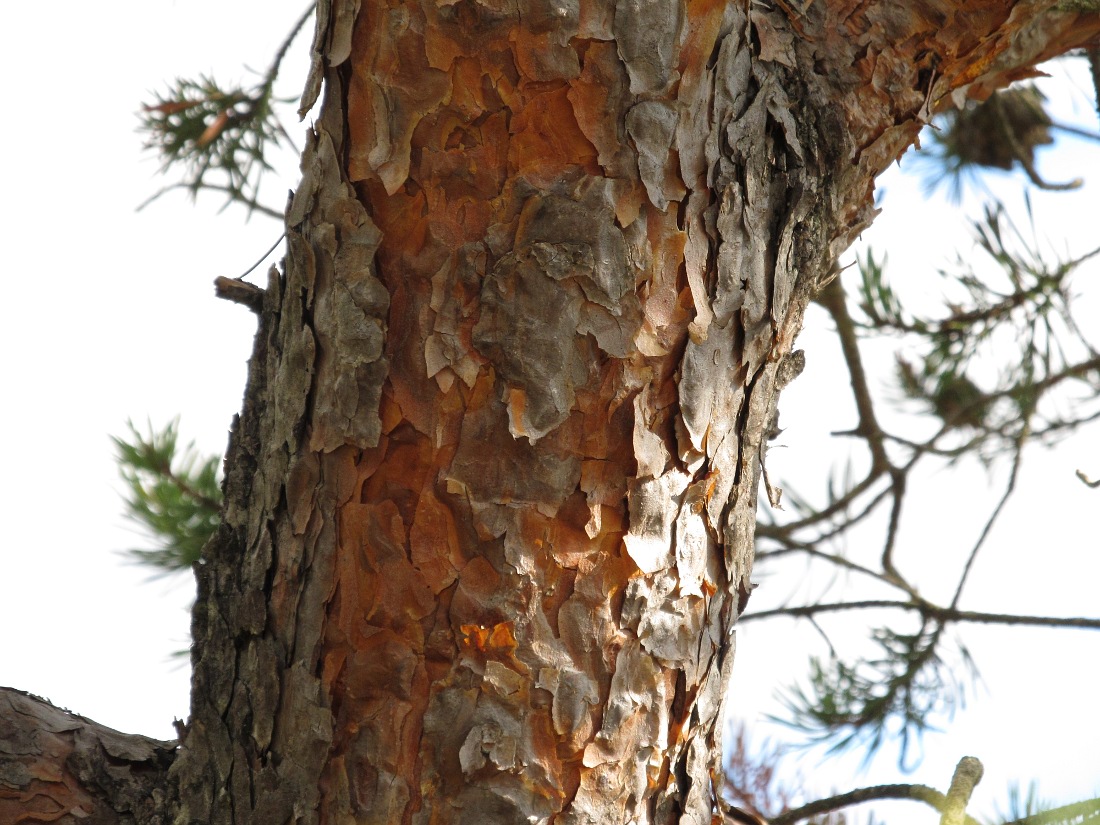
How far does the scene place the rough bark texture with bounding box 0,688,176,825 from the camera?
59 cm

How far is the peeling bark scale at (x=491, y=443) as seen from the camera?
56 cm

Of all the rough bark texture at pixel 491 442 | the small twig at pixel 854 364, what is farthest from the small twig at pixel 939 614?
the rough bark texture at pixel 491 442

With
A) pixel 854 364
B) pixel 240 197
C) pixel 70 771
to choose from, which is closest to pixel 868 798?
pixel 70 771

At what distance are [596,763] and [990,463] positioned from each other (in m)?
1.41

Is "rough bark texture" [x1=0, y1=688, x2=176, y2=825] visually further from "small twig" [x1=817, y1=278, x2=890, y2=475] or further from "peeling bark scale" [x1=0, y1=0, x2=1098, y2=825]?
"small twig" [x1=817, y1=278, x2=890, y2=475]

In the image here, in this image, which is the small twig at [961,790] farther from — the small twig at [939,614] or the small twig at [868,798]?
the small twig at [939,614]

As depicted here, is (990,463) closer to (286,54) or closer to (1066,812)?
(1066,812)

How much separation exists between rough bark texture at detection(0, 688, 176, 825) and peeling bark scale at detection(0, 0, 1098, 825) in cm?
4

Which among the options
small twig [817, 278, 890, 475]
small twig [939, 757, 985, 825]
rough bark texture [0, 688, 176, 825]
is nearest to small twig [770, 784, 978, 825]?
small twig [939, 757, 985, 825]

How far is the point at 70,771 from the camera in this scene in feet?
2.00

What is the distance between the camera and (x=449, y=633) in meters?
0.57

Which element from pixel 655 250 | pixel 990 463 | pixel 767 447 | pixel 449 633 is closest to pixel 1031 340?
pixel 990 463

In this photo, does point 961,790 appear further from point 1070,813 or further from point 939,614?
point 939,614

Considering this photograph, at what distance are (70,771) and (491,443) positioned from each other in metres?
0.35
